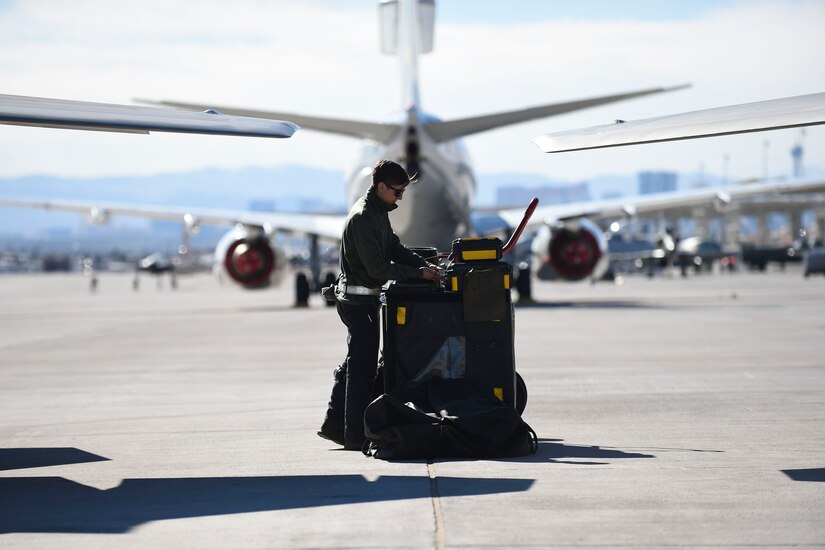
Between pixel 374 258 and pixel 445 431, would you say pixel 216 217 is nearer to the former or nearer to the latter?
pixel 374 258

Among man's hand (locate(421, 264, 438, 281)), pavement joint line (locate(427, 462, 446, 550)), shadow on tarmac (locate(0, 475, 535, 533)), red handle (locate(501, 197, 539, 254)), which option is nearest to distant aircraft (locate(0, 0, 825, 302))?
red handle (locate(501, 197, 539, 254))

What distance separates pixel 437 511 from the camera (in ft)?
19.4

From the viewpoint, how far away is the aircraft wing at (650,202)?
95.4 feet

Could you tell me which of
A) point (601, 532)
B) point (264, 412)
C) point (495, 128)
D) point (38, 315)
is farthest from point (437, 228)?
point (601, 532)

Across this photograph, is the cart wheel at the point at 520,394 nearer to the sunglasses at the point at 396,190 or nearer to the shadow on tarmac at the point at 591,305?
the sunglasses at the point at 396,190

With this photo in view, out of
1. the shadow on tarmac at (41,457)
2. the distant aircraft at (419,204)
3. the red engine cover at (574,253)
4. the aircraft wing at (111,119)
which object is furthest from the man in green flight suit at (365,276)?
the red engine cover at (574,253)

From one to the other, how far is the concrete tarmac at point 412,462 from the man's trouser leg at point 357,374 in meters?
0.20

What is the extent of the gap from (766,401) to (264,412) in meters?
4.38

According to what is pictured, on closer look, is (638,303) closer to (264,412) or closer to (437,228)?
(437,228)

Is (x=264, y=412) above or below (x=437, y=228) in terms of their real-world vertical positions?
below

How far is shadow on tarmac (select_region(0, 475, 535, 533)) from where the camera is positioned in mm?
6000

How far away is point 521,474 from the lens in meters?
6.94

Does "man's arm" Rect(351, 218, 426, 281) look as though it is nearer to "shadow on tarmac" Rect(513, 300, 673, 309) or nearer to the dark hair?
the dark hair

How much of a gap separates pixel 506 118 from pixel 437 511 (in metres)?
18.2
